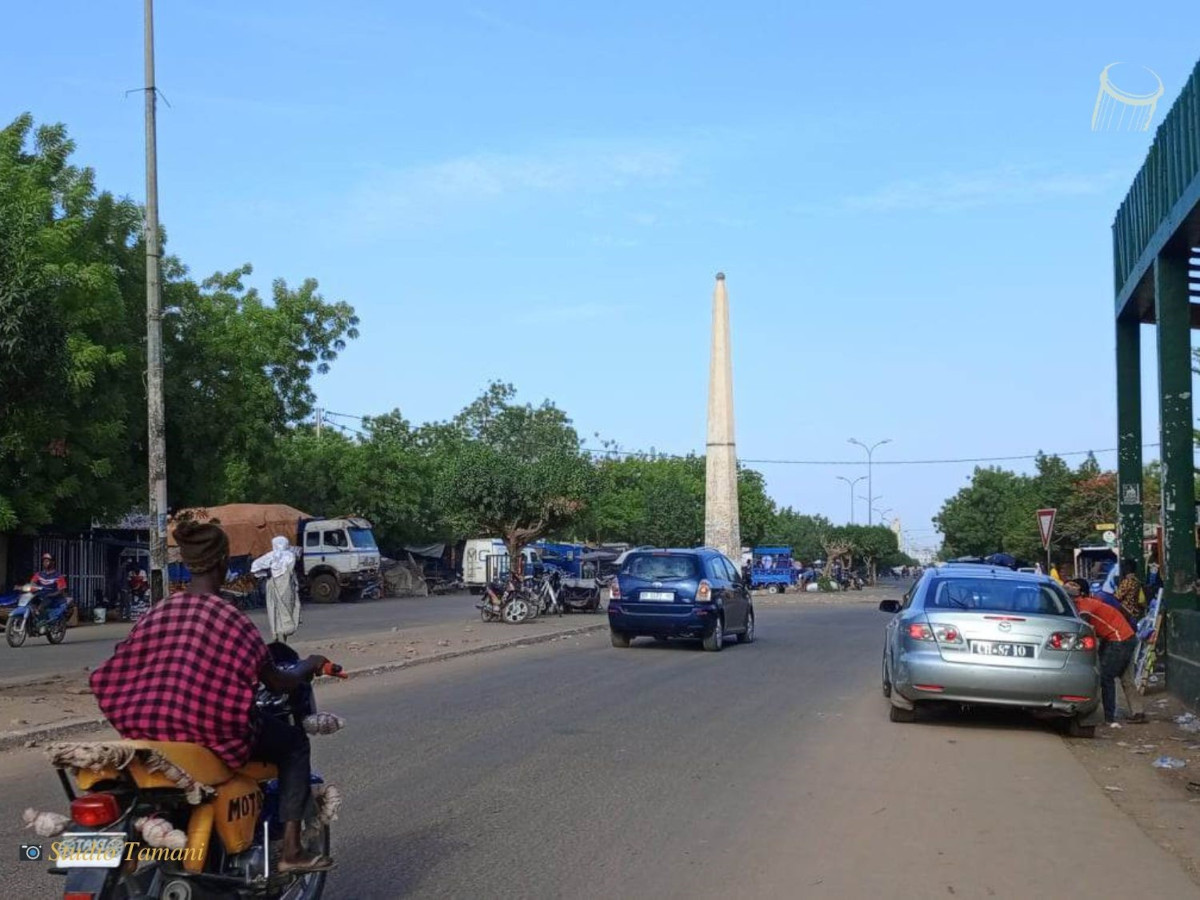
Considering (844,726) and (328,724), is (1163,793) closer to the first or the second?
(844,726)

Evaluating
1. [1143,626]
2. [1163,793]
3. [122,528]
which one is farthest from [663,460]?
[1163,793]

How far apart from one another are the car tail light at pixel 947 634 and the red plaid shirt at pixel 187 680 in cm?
842

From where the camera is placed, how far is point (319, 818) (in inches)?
209

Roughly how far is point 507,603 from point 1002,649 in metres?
17.0

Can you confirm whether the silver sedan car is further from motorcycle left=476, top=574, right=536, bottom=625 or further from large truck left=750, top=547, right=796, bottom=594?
large truck left=750, top=547, right=796, bottom=594

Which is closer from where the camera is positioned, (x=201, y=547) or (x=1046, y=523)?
(x=201, y=547)

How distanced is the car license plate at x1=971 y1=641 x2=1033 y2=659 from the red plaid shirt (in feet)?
27.8

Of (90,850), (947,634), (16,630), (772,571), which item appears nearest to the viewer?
(90,850)

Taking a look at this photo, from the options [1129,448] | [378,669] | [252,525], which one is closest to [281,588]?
[378,669]

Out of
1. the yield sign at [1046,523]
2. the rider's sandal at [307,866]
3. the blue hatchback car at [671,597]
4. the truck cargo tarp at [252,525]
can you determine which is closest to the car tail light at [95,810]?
the rider's sandal at [307,866]

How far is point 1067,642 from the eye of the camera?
11.7 meters

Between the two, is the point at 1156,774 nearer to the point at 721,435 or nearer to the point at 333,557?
the point at 333,557

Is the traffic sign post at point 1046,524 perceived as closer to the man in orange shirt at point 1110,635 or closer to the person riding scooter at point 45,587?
the man in orange shirt at point 1110,635

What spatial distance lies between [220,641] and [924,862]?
13.7 ft
